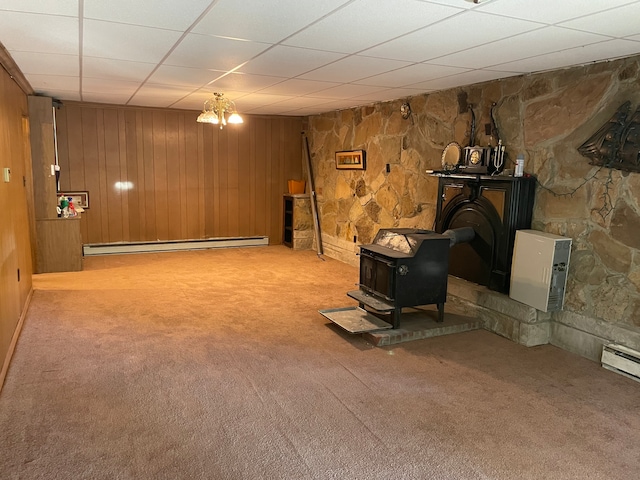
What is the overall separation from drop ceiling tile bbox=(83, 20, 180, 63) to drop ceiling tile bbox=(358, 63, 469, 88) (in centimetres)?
184

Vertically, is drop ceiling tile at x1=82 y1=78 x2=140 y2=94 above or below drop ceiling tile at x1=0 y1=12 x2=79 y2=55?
above

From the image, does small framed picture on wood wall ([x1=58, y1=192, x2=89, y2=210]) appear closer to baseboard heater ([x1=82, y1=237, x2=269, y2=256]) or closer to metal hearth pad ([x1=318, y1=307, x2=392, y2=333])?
baseboard heater ([x1=82, y1=237, x2=269, y2=256])

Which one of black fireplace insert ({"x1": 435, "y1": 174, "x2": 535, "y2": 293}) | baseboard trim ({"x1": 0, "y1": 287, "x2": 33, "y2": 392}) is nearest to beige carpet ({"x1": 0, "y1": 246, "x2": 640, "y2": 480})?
baseboard trim ({"x1": 0, "y1": 287, "x2": 33, "y2": 392})

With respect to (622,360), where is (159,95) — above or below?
above

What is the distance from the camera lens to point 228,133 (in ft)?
25.2

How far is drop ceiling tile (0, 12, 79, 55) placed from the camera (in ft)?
8.62

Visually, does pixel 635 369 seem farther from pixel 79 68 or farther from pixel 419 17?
pixel 79 68

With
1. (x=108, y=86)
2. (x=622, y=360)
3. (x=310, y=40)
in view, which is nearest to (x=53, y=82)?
(x=108, y=86)

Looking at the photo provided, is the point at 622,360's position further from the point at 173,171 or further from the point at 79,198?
the point at 79,198

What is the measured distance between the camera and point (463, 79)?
168 inches

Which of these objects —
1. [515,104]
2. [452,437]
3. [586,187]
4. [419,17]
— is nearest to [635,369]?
[586,187]

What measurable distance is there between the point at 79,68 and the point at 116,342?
2.37 meters

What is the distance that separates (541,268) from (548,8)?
2.05 metres

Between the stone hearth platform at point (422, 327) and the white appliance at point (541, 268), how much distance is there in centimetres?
54
